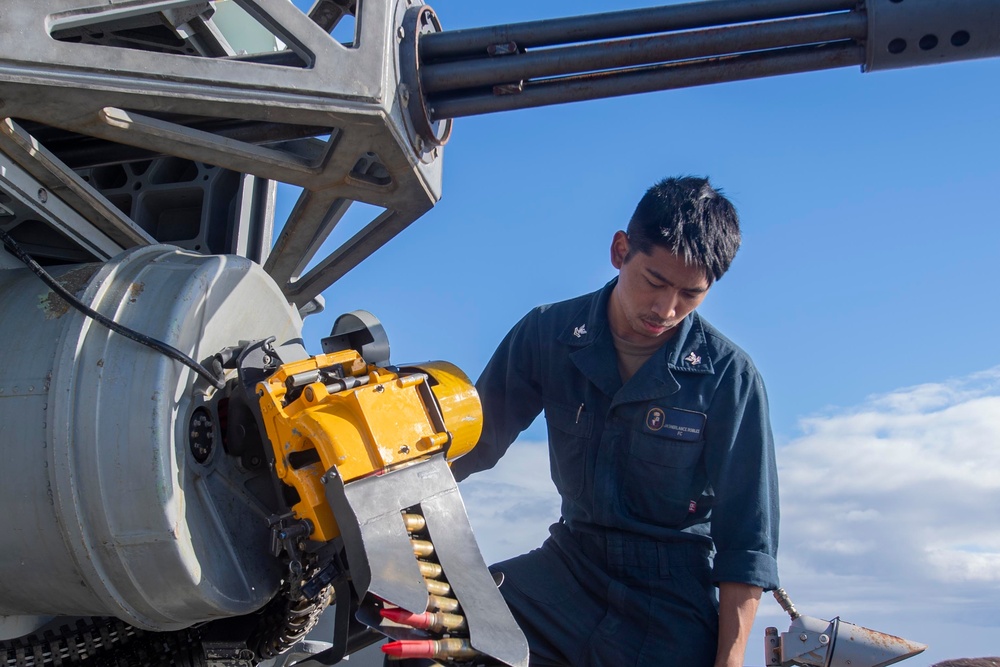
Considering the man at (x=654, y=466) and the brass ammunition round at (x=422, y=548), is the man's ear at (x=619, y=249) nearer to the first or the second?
the man at (x=654, y=466)

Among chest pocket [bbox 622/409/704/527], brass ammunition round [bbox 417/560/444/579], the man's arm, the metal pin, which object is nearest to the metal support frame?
chest pocket [bbox 622/409/704/527]

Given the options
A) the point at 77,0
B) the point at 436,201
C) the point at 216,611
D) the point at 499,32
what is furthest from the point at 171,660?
the point at 499,32

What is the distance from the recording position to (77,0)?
10.4 ft

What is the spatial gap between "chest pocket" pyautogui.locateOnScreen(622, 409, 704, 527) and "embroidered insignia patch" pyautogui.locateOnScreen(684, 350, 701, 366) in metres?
0.22

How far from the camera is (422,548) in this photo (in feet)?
10.8

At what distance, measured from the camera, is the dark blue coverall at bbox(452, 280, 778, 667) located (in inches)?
159

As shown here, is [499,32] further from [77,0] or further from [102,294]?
[102,294]

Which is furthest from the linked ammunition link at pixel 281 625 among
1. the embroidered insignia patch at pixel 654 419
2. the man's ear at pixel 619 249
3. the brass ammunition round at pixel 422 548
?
the man's ear at pixel 619 249

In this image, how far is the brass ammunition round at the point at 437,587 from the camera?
3.23 meters

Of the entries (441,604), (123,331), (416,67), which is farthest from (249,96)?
(441,604)

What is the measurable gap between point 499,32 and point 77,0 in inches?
57.1

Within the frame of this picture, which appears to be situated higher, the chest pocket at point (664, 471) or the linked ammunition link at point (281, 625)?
the chest pocket at point (664, 471)

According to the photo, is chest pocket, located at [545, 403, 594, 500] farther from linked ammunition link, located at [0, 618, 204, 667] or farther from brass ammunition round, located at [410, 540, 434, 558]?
linked ammunition link, located at [0, 618, 204, 667]

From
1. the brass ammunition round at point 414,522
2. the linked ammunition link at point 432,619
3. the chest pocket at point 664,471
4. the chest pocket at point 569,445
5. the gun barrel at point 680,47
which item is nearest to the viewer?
the linked ammunition link at point 432,619
